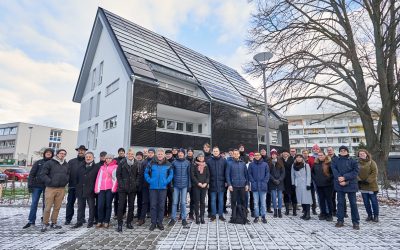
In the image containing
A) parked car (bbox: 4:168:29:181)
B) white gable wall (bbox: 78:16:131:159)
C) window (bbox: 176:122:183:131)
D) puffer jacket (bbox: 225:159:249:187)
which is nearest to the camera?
puffer jacket (bbox: 225:159:249:187)

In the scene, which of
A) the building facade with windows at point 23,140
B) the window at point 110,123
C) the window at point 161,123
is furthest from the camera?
the building facade with windows at point 23,140

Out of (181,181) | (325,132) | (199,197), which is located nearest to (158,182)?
(181,181)

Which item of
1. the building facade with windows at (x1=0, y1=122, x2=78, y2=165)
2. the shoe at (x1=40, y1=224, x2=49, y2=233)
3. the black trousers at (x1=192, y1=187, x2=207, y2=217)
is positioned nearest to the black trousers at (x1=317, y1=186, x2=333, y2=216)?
the black trousers at (x1=192, y1=187, x2=207, y2=217)

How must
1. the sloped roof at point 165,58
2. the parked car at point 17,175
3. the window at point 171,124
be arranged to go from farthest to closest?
the parked car at point 17,175 → the window at point 171,124 → the sloped roof at point 165,58

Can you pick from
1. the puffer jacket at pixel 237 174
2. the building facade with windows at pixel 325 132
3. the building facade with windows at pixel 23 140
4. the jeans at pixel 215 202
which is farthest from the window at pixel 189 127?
the building facade with windows at pixel 325 132

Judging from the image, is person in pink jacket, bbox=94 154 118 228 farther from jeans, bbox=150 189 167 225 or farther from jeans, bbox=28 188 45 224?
jeans, bbox=28 188 45 224

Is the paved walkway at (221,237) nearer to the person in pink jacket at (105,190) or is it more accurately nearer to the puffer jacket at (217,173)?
the person in pink jacket at (105,190)

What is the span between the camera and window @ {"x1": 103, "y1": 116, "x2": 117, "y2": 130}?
16.1 metres

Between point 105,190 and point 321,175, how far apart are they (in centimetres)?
574

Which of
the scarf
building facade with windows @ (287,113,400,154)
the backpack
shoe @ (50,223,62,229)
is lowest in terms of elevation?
shoe @ (50,223,62,229)

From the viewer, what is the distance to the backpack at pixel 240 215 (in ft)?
20.7

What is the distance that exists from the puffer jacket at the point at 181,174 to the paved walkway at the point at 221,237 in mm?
971

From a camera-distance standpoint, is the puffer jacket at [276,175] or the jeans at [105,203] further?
the puffer jacket at [276,175]

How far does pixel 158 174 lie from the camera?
612cm
